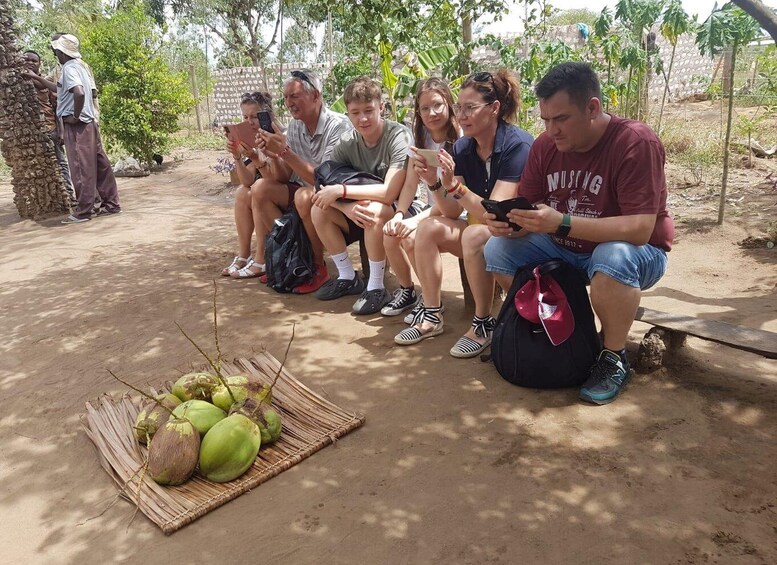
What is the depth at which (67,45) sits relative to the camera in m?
6.81

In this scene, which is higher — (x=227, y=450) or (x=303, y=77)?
(x=303, y=77)

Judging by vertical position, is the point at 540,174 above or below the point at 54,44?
below

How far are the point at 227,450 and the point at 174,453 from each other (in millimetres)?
190

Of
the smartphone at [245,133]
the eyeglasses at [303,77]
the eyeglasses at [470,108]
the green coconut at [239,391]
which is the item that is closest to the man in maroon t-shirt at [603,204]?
the eyeglasses at [470,108]

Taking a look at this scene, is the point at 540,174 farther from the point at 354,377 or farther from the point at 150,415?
the point at 150,415

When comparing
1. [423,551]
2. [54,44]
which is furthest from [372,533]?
[54,44]

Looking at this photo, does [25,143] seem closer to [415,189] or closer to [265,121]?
[265,121]

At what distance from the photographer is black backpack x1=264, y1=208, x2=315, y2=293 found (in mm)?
4348

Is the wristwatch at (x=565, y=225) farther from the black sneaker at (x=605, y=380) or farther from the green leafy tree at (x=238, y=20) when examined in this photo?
the green leafy tree at (x=238, y=20)

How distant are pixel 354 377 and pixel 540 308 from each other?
1.01m

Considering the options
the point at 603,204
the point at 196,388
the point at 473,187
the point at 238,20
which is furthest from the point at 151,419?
the point at 238,20

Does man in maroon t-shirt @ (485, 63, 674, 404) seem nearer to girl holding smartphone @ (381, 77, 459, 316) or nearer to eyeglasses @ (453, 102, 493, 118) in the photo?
eyeglasses @ (453, 102, 493, 118)

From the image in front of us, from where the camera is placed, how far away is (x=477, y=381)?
296 cm

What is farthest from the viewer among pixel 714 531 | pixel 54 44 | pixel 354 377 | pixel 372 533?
pixel 54 44
